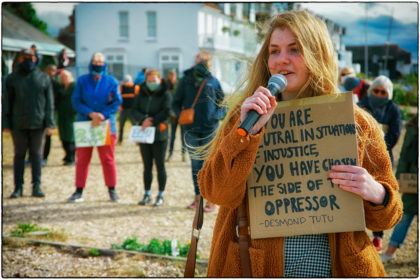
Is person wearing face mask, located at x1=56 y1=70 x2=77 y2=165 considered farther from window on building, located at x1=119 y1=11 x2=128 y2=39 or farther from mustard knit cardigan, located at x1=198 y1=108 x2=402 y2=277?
window on building, located at x1=119 y1=11 x2=128 y2=39

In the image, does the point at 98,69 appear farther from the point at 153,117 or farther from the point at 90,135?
the point at 153,117

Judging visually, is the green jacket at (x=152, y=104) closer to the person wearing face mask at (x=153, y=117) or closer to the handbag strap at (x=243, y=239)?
the person wearing face mask at (x=153, y=117)

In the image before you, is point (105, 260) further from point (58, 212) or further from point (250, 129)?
point (250, 129)

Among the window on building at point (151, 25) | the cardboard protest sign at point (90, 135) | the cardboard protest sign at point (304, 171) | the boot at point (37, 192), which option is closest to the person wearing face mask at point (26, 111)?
the boot at point (37, 192)

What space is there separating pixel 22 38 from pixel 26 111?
45.7ft

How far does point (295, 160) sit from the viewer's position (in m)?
1.95

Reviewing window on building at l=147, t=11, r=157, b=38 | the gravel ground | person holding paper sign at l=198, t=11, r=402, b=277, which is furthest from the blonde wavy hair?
window on building at l=147, t=11, r=157, b=38

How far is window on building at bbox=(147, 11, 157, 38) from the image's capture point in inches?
1352

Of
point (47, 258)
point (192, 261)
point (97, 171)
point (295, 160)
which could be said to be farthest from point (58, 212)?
point (295, 160)

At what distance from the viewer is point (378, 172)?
193 cm

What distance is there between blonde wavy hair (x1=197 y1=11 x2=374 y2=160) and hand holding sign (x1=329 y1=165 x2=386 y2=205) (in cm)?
36

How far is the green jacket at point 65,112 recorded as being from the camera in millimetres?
10047

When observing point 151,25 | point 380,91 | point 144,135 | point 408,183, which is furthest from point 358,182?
point 151,25

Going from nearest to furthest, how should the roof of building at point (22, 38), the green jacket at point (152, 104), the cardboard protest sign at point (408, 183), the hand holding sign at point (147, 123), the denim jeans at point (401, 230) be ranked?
the cardboard protest sign at point (408, 183) → the denim jeans at point (401, 230) → the hand holding sign at point (147, 123) → the green jacket at point (152, 104) → the roof of building at point (22, 38)
